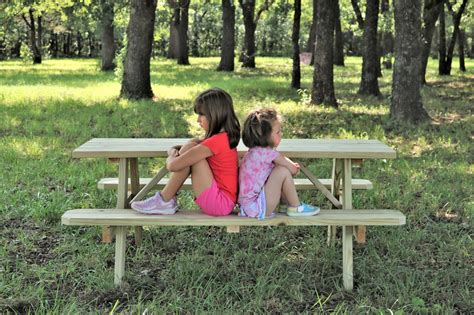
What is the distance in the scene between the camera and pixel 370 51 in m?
16.2

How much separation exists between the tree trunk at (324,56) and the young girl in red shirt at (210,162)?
9.64m

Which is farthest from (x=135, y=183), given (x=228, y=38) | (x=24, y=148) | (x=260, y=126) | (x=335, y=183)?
(x=228, y=38)

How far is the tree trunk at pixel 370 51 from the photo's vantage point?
1599 centimetres

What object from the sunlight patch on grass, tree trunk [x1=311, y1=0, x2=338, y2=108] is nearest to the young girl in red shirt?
the sunlight patch on grass

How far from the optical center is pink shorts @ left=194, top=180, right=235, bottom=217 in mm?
4172

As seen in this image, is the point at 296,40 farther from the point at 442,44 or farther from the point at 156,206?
the point at 156,206

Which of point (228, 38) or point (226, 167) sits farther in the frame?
point (228, 38)

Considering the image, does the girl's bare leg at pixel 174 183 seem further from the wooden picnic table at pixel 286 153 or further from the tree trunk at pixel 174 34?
the tree trunk at pixel 174 34

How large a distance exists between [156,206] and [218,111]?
31.4 inches

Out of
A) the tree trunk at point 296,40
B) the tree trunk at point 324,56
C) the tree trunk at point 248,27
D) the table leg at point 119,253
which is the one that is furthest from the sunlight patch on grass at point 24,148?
the tree trunk at point 248,27

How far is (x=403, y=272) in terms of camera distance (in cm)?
446

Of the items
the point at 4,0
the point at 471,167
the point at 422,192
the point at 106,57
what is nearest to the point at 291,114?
the point at 471,167

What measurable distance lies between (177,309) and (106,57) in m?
25.7

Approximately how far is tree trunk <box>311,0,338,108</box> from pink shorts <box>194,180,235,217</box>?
9726 millimetres
